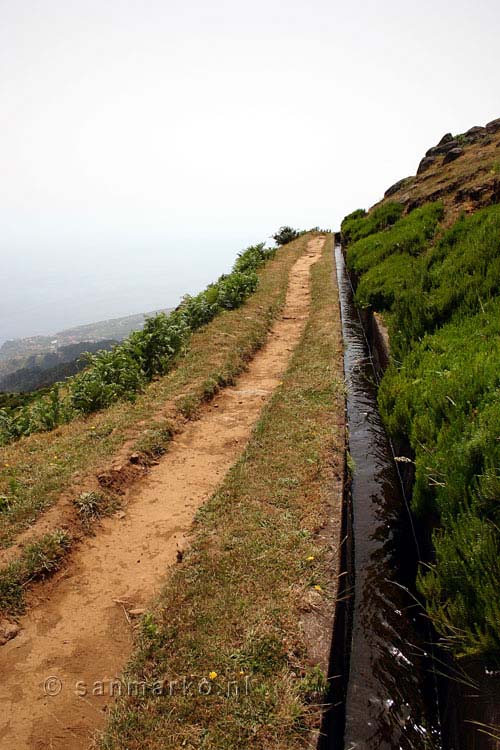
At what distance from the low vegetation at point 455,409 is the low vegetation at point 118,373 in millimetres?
4842

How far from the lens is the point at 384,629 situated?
11.9 ft

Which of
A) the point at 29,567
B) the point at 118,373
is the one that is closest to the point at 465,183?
the point at 118,373

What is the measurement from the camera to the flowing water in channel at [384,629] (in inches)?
116

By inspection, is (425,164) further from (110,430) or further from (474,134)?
(110,430)

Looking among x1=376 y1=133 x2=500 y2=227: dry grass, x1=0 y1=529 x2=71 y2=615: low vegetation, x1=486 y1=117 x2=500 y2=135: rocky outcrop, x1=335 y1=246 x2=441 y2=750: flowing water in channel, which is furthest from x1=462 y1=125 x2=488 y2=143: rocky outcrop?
x1=0 y1=529 x2=71 y2=615: low vegetation

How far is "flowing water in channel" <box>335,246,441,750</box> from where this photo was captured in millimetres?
2945

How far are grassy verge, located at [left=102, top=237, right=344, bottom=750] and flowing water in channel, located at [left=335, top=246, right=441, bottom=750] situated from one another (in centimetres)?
36

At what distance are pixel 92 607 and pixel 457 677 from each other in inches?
123

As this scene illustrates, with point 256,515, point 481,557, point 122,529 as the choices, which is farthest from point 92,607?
point 481,557

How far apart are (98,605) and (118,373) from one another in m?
5.42

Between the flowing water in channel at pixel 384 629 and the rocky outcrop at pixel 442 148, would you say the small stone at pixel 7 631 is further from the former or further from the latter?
the rocky outcrop at pixel 442 148

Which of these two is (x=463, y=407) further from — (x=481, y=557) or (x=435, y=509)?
(x=481, y=557)

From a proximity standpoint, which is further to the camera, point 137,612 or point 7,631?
point 137,612

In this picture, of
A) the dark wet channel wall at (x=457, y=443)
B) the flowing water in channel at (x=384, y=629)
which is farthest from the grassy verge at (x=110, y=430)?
the dark wet channel wall at (x=457, y=443)
